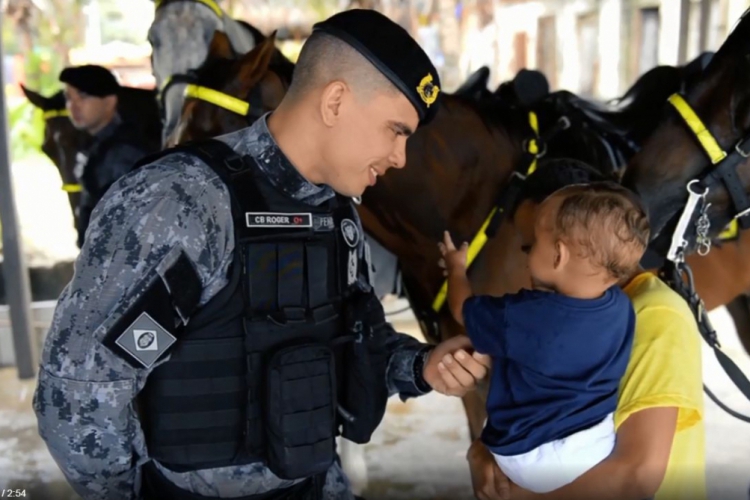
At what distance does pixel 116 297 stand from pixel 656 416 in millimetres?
901

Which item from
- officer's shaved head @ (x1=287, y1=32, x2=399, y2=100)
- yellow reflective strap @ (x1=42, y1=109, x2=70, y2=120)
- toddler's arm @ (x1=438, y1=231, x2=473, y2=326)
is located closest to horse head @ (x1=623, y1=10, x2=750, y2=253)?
toddler's arm @ (x1=438, y1=231, x2=473, y2=326)

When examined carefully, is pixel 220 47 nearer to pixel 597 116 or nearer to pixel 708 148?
pixel 597 116

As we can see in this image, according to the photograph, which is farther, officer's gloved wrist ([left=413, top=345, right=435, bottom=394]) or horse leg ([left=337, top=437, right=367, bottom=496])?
horse leg ([left=337, top=437, right=367, bottom=496])

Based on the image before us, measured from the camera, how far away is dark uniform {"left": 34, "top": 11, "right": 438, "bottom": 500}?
3.04ft

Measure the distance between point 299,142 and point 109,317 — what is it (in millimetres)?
430

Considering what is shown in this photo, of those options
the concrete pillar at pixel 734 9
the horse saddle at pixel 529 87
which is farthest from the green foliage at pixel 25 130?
the concrete pillar at pixel 734 9

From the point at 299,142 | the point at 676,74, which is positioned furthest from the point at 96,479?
the point at 676,74

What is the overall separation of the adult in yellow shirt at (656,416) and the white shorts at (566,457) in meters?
0.01

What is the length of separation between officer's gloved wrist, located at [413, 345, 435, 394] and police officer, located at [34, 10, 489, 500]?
121 millimetres

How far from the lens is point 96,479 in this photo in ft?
A: 3.26

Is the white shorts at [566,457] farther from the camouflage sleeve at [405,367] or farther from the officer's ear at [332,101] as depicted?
the officer's ear at [332,101]

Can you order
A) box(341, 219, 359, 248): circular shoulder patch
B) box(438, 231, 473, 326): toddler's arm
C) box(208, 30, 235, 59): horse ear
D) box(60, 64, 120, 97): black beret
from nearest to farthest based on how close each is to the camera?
box(341, 219, 359, 248): circular shoulder patch → box(438, 231, 473, 326): toddler's arm → box(208, 30, 235, 59): horse ear → box(60, 64, 120, 97): black beret

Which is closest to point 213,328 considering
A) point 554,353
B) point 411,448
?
point 554,353

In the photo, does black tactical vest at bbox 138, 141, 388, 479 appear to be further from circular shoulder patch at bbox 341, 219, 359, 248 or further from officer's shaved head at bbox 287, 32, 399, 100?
officer's shaved head at bbox 287, 32, 399, 100
